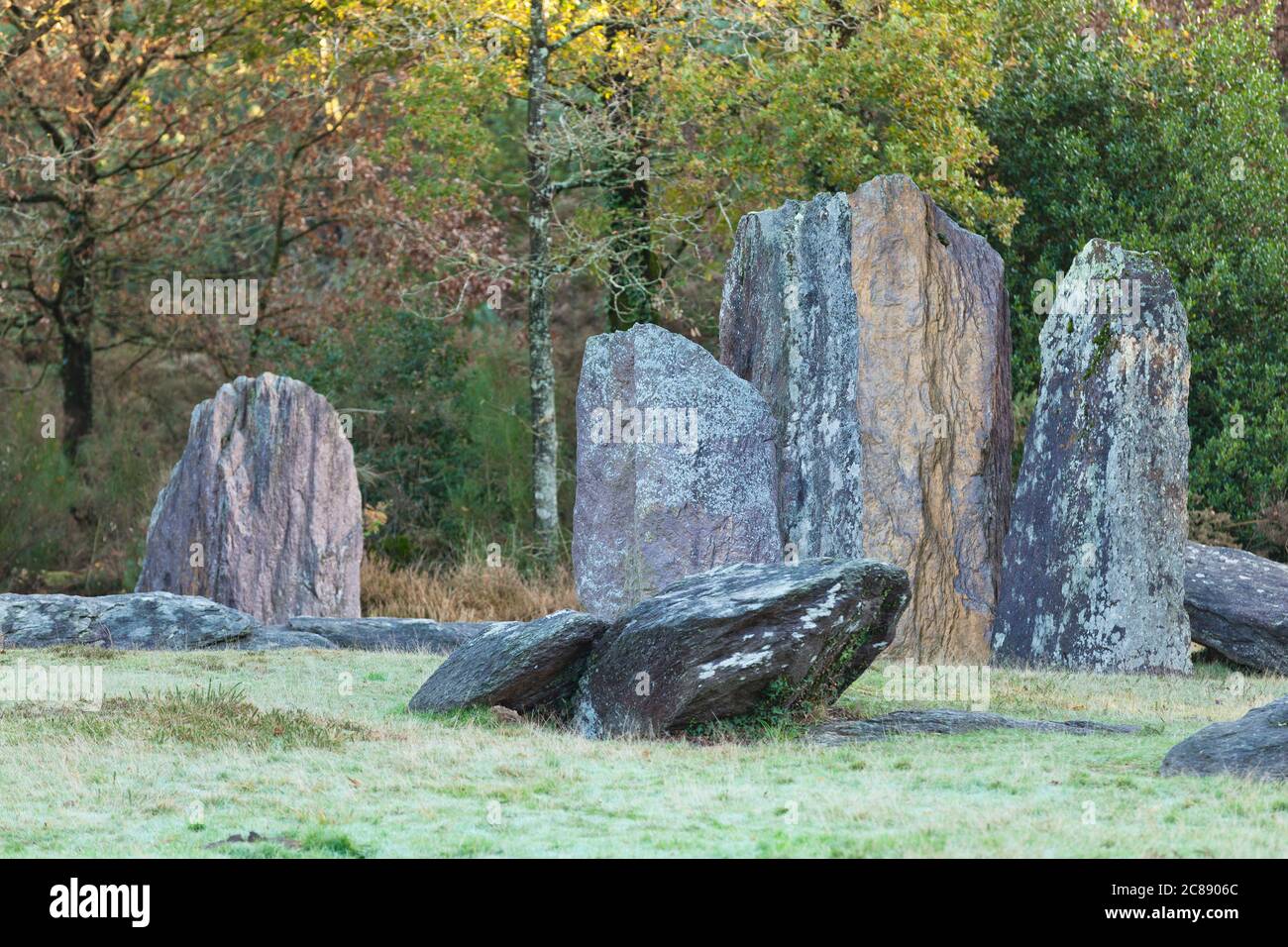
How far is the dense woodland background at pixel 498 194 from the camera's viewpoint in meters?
18.5

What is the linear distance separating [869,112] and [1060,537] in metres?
7.72

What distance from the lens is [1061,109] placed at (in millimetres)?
19766

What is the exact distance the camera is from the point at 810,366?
14.4m

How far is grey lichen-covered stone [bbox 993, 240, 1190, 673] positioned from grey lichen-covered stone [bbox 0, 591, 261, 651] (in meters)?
6.39

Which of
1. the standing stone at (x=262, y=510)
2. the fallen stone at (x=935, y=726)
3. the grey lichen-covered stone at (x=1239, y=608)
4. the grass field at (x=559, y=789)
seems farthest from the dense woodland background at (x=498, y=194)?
the grass field at (x=559, y=789)

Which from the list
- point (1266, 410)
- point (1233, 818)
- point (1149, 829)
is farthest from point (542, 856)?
point (1266, 410)

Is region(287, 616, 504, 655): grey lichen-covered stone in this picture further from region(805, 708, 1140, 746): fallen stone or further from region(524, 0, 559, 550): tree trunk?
region(805, 708, 1140, 746): fallen stone

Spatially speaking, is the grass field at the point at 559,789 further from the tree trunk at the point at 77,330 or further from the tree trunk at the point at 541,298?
the tree trunk at the point at 77,330

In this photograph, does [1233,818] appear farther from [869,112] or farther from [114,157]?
[114,157]

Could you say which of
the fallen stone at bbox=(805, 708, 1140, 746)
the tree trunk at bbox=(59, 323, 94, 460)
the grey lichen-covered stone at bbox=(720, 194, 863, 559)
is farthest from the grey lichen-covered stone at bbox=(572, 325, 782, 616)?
the tree trunk at bbox=(59, 323, 94, 460)

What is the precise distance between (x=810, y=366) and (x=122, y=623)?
615cm

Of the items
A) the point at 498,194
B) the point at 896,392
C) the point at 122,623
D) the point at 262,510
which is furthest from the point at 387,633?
the point at 498,194

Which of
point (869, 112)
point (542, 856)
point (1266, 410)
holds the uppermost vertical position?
point (869, 112)

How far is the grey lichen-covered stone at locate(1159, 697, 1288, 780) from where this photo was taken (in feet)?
25.5
